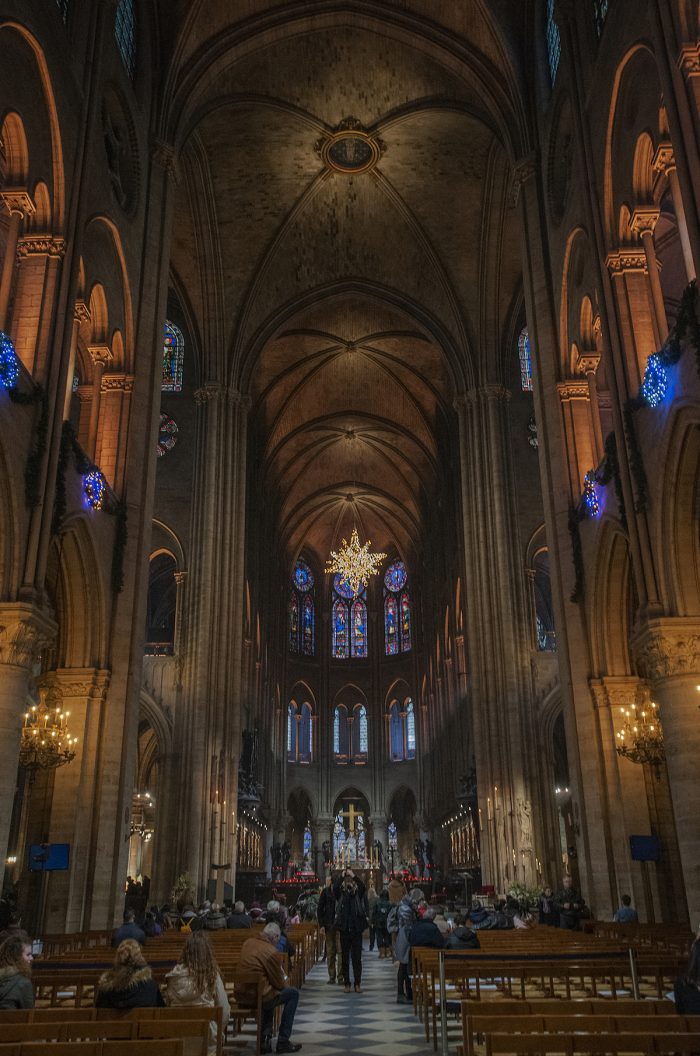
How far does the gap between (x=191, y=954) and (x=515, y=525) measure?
2315cm

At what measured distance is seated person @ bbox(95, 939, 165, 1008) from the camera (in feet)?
17.9

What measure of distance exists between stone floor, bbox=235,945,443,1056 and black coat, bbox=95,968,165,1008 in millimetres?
2631

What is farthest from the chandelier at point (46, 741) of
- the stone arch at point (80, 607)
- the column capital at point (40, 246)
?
the column capital at point (40, 246)

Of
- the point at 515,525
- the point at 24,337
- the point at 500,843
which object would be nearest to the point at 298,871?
the point at 500,843

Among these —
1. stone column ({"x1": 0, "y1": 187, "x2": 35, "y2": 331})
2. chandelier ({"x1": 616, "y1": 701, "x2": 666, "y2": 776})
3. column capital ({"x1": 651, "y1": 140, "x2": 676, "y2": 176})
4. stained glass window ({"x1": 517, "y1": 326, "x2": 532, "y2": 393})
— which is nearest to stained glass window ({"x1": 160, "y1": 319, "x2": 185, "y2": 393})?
stained glass window ({"x1": 517, "y1": 326, "x2": 532, "y2": 393})

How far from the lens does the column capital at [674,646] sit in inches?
487

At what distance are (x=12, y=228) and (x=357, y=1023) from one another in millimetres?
11608

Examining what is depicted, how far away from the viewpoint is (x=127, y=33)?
64.0 feet

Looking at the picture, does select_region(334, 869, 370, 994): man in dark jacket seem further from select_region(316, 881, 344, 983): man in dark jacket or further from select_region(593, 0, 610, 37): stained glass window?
select_region(593, 0, 610, 37): stained glass window

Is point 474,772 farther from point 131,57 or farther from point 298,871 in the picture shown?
point 131,57

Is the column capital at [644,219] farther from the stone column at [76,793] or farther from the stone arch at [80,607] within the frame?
Result: the stone column at [76,793]

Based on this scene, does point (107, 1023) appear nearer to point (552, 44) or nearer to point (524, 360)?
point (552, 44)

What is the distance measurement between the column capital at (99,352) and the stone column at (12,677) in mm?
6819

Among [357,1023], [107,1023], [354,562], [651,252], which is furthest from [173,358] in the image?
[107,1023]
